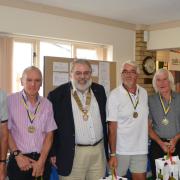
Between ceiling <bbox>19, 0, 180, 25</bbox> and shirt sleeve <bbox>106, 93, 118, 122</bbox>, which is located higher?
ceiling <bbox>19, 0, 180, 25</bbox>

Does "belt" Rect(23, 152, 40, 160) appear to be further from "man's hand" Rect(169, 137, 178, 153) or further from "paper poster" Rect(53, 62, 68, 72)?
"paper poster" Rect(53, 62, 68, 72)

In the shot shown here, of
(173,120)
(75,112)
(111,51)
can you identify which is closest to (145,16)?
(111,51)

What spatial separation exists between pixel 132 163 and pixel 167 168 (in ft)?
1.09

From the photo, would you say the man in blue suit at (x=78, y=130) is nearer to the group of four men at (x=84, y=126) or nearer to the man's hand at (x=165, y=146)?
the group of four men at (x=84, y=126)

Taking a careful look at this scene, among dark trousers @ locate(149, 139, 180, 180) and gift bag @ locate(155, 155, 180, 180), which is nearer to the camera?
gift bag @ locate(155, 155, 180, 180)

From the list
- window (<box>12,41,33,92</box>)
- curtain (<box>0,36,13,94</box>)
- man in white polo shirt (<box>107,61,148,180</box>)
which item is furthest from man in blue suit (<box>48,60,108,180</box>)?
window (<box>12,41,33,92</box>)

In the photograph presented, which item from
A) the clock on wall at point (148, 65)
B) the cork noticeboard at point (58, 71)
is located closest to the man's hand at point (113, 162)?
the cork noticeboard at point (58, 71)

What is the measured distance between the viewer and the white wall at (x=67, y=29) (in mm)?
4508

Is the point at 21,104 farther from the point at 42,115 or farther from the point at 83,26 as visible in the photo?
the point at 83,26

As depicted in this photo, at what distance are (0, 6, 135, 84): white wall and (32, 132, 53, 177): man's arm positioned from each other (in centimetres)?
237

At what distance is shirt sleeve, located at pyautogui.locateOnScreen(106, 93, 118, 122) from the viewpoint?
2791 millimetres

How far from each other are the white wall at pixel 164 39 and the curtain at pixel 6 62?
289 centimetres

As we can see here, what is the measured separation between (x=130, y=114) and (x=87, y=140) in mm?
454

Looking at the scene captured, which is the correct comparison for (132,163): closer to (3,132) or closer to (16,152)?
(16,152)
